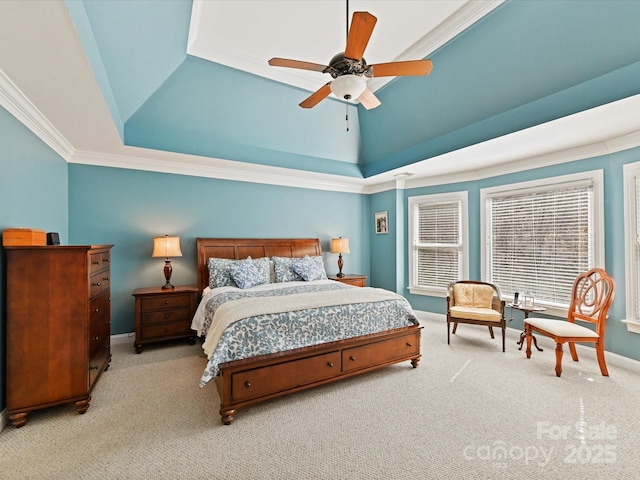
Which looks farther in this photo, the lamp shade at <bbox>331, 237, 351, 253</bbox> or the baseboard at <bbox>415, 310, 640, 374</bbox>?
the lamp shade at <bbox>331, 237, 351, 253</bbox>

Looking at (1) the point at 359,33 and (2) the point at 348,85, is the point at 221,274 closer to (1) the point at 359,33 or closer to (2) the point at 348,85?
(2) the point at 348,85

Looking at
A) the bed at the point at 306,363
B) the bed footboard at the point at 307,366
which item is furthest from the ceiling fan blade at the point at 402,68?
the bed footboard at the point at 307,366

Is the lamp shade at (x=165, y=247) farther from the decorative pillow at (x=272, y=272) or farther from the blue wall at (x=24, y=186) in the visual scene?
the decorative pillow at (x=272, y=272)

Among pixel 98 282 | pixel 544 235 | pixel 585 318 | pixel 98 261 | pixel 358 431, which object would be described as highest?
pixel 544 235

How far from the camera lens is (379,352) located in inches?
119

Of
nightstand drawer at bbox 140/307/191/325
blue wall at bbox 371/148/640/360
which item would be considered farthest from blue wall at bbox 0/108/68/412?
blue wall at bbox 371/148/640/360

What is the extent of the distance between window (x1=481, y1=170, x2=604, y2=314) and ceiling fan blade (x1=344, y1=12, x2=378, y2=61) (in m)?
3.46

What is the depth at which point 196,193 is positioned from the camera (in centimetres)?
452

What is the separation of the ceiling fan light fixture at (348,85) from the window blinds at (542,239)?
3360 mm

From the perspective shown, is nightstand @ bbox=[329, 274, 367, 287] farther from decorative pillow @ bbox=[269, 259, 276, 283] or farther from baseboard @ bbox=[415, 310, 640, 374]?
baseboard @ bbox=[415, 310, 640, 374]

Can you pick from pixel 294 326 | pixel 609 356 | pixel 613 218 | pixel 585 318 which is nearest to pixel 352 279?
pixel 294 326

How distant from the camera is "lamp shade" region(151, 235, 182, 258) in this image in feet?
12.8

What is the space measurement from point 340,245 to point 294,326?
114 inches

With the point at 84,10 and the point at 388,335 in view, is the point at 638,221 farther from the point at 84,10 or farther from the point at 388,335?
the point at 84,10
